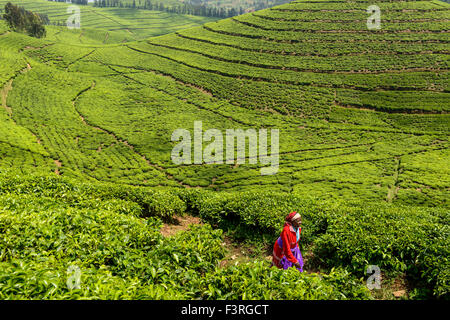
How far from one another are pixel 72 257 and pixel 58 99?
6644 centimetres

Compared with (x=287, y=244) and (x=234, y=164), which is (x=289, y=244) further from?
(x=234, y=164)

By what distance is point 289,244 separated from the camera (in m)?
8.66

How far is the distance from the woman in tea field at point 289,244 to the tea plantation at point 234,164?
145 centimetres

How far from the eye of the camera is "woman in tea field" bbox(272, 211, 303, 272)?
338 inches

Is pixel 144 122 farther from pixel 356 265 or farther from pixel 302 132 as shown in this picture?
pixel 356 265

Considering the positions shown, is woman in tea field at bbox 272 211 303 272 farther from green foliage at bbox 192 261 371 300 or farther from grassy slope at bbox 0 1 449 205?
grassy slope at bbox 0 1 449 205

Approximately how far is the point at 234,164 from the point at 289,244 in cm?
3443

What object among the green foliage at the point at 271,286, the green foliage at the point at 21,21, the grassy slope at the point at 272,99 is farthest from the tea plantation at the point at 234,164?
the green foliage at the point at 21,21

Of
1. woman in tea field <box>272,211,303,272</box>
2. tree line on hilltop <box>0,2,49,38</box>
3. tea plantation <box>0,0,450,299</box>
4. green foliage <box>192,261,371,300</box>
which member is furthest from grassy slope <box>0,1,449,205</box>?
green foliage <box>192,261,371,300</box>

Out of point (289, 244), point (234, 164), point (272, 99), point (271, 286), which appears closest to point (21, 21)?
point (272, 99)

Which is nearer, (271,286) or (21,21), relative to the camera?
(271,286)

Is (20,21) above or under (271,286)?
above

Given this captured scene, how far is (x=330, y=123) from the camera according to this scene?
5650 cm
